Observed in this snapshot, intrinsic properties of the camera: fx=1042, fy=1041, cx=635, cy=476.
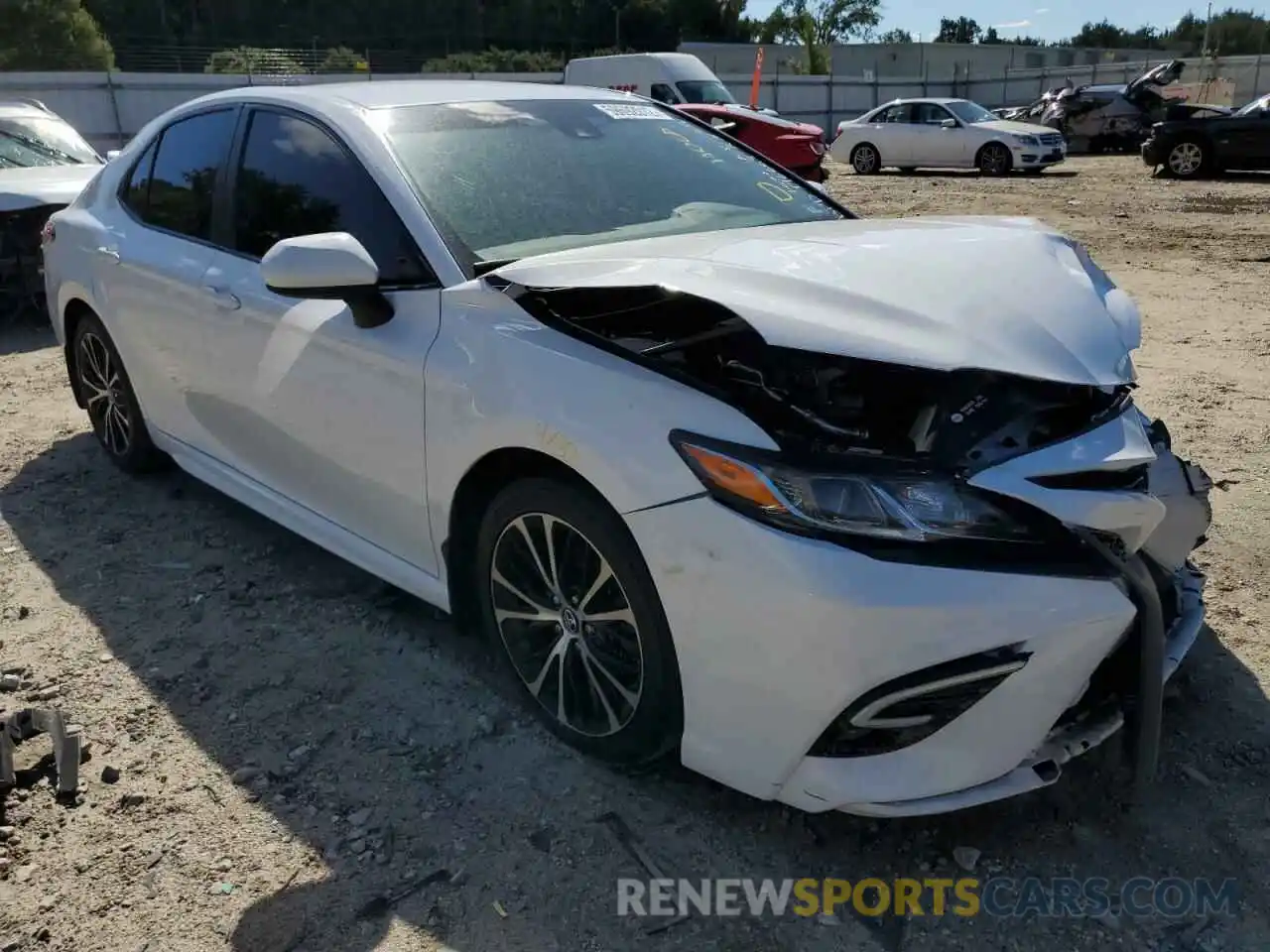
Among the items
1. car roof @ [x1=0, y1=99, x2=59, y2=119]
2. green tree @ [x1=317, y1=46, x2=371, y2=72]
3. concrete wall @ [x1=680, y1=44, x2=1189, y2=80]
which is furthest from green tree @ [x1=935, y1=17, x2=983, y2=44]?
car roof @ [x1=0, y1=99, x2=59, y2=119]

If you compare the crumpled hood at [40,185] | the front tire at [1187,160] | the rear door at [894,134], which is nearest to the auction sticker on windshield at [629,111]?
the crumpled hood at [40,185]

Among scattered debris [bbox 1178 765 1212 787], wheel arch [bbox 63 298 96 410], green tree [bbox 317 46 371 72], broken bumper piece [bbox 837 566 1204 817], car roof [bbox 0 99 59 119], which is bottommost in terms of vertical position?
scattered debris [bbox 1178 765 1212 787]

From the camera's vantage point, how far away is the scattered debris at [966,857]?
2.38m

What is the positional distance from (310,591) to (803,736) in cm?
220

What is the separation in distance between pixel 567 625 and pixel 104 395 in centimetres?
319

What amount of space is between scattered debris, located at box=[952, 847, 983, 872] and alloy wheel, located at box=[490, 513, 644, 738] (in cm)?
81

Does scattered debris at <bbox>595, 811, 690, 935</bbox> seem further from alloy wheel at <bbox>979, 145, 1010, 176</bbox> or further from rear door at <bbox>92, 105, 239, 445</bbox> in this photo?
alloy wheel at <bbox>979, 145, 1010, 176</bbox>

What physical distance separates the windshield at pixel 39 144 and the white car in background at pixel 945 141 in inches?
618

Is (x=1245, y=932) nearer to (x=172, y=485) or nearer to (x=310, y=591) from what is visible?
(x=310, y=591)

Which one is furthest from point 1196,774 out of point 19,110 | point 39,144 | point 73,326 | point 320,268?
point 19,110

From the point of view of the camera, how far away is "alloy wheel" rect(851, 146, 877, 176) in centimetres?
2111

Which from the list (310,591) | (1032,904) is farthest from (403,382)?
(1032,904)

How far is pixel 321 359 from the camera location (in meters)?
3.11

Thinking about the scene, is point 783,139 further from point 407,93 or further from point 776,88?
point 776,88
